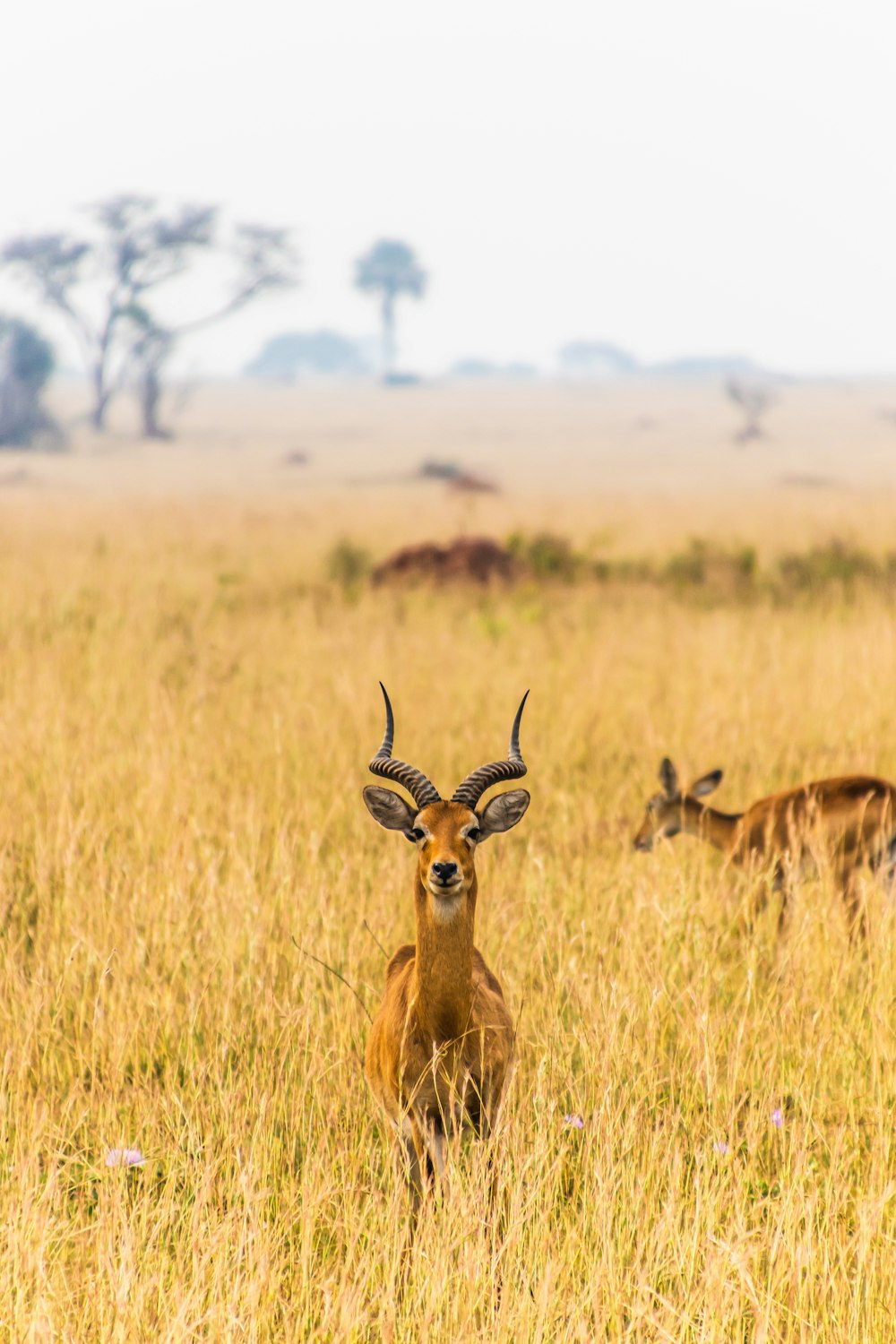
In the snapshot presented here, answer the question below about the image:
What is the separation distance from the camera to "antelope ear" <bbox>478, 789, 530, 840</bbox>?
10.8 feet

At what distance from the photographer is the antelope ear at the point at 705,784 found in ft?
21.0

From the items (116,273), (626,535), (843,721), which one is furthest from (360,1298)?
(116,273)

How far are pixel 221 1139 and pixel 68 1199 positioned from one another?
1.30 feet

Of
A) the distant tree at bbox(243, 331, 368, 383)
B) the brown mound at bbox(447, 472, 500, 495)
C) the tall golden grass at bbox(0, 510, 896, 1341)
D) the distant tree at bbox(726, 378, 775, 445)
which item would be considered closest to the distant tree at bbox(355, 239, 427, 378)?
the distant tree at bbox(726, 378, 775, 445)

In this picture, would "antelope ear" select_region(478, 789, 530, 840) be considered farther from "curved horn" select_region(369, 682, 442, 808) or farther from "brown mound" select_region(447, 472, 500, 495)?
"brown mound" select_region(447, 472, 500, 495)

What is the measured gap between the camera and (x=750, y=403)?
6538 cm

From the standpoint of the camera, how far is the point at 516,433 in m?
69.6

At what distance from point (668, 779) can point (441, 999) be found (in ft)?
10.3

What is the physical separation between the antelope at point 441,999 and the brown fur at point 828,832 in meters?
2.04

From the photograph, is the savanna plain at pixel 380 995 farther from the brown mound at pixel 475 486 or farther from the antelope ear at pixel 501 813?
the brown mound at pixel 475 486

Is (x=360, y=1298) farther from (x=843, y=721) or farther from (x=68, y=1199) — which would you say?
(x=843, y=721)

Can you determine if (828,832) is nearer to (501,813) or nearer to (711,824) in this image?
(711,824)

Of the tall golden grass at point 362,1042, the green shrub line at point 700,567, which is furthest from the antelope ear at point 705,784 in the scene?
the green shrub line at point 700,567

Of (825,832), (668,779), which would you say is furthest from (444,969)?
(668,779)
